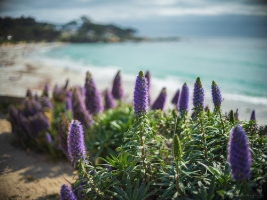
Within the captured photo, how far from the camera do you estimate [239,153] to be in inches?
78.4

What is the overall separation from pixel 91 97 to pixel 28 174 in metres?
2.57

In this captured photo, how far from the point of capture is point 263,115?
6156 millimetres

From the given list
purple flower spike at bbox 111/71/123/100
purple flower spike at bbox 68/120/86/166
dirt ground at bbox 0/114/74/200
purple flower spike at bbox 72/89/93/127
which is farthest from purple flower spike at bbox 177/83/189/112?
dirt ground at bbox 0/114/74/200

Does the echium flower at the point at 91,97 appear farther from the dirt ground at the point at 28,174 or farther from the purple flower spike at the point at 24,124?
the purple flower spike at the point at 24,124

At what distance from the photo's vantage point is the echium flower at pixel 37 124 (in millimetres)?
6059

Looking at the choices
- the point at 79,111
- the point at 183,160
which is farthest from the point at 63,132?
the point at 183,160

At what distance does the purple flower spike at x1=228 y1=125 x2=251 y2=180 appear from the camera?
6.46ft

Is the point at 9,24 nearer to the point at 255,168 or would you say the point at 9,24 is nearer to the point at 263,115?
the point at 255,168

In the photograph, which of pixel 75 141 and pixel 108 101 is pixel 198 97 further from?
pixel 108 101

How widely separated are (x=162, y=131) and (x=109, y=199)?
85.4 inches

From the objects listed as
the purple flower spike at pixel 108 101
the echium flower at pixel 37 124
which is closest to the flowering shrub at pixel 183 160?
the echium flower at pixel 37 124

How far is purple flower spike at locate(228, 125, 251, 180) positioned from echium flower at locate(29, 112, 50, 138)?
549 cm

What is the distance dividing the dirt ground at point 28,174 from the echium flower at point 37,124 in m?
0.72

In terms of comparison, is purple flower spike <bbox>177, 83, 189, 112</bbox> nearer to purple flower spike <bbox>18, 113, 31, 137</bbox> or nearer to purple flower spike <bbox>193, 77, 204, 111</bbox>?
purple flower spike <bbox>193, 77, 204, 111</bbox>
